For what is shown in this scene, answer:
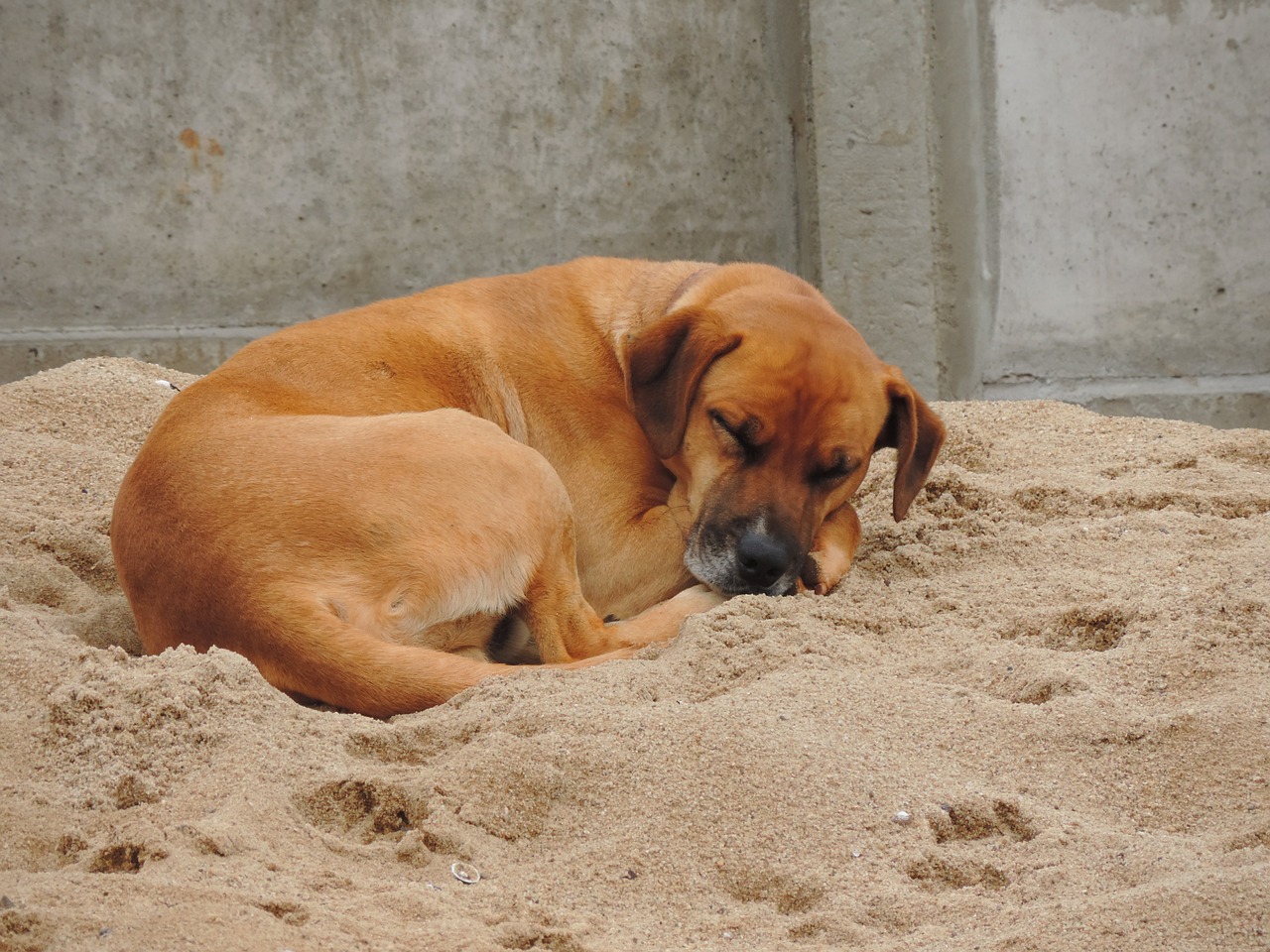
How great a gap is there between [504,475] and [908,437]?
1383 mm

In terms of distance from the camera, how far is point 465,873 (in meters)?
2.11

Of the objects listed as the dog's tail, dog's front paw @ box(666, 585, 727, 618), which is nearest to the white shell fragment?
the dog's tail

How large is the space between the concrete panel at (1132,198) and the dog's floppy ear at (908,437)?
2688 millimetres

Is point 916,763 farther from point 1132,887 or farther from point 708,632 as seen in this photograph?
point 708,632

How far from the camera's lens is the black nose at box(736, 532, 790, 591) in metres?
3.62

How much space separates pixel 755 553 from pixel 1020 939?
1.89 metres

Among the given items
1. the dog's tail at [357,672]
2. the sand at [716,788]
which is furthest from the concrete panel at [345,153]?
the dog's tail at [357,672]

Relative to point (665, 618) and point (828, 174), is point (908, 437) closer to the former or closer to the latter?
point (665, 618)

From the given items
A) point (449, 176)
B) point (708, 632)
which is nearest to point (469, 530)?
point (708, 632)

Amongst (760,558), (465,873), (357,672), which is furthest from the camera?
(760,558)

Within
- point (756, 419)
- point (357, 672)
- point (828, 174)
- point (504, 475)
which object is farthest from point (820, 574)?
point (828, 174)

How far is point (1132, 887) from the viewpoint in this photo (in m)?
1.92

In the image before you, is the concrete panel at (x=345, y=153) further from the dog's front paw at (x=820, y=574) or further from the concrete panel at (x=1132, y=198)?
the dog's front paw at (x=820, y=574)

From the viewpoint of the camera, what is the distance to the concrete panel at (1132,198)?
6.47 metres
